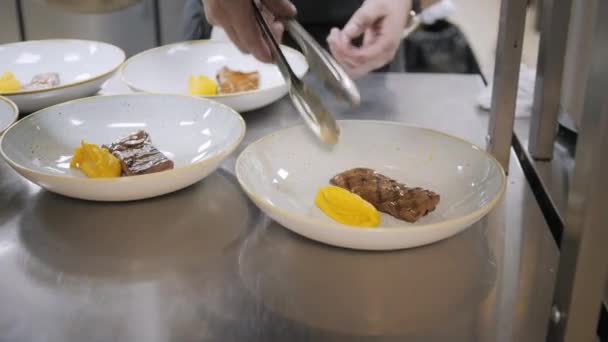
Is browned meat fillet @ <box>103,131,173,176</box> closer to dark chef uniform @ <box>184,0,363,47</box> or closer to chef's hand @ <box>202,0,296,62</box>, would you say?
chef's hand @ <box>202,0,296,62</box>

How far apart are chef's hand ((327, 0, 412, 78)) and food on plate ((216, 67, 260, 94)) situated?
0.48 feet

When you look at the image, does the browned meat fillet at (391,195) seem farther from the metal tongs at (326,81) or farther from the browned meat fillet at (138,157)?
the browned meat fillet at (138,157)

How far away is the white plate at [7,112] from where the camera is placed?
37.6 inches

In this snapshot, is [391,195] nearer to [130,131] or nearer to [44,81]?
[130,131]

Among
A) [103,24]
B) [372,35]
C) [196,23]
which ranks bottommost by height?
[103,24]

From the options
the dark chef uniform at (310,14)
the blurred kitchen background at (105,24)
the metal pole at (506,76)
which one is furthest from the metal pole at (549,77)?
the blurred kitchen background at (105,24)

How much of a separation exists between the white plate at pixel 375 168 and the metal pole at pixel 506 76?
6 centimetres

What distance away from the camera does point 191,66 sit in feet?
4.16

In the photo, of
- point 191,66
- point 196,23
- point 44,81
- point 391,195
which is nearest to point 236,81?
point 191,66

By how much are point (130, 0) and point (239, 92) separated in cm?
23

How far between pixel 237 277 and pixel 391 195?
0.67ft

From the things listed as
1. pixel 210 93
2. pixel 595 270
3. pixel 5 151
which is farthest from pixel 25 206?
pixel 595 270

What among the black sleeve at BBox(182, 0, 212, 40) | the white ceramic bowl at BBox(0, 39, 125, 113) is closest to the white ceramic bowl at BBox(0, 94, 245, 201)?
the white ceramic bowl at BBox(0, 39, 125, 113)

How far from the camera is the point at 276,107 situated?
115 centimetres
